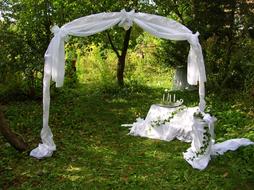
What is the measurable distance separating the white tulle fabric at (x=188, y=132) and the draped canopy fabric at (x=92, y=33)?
0.70 metres

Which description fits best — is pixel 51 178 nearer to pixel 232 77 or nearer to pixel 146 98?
pixel 146 98

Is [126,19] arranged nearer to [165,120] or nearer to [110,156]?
[165,120]

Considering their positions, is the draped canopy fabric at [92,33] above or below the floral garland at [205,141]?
above

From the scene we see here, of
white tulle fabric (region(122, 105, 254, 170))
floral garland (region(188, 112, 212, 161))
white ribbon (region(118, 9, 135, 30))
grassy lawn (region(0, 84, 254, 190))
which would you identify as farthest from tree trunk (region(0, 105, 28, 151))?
floral garland (region(188, 112, 212, 161))

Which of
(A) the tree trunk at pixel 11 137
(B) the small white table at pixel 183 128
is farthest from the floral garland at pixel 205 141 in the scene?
(A) the tree trunk at pixel 11 137

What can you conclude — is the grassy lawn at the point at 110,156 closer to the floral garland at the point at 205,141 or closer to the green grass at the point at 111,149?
the green grass at the point at 111,149

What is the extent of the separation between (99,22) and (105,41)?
6.01 m

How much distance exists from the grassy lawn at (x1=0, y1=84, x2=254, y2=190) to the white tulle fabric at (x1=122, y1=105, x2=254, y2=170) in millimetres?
172

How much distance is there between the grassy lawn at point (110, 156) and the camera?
6234mm

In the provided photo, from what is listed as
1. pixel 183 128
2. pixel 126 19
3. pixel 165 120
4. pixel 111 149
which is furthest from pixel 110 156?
pixel 126 19

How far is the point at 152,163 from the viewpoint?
7.06 m

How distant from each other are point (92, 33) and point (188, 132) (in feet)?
9.33

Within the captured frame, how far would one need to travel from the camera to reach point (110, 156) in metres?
7.49

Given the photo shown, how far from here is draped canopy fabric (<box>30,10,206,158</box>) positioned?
732 cm
